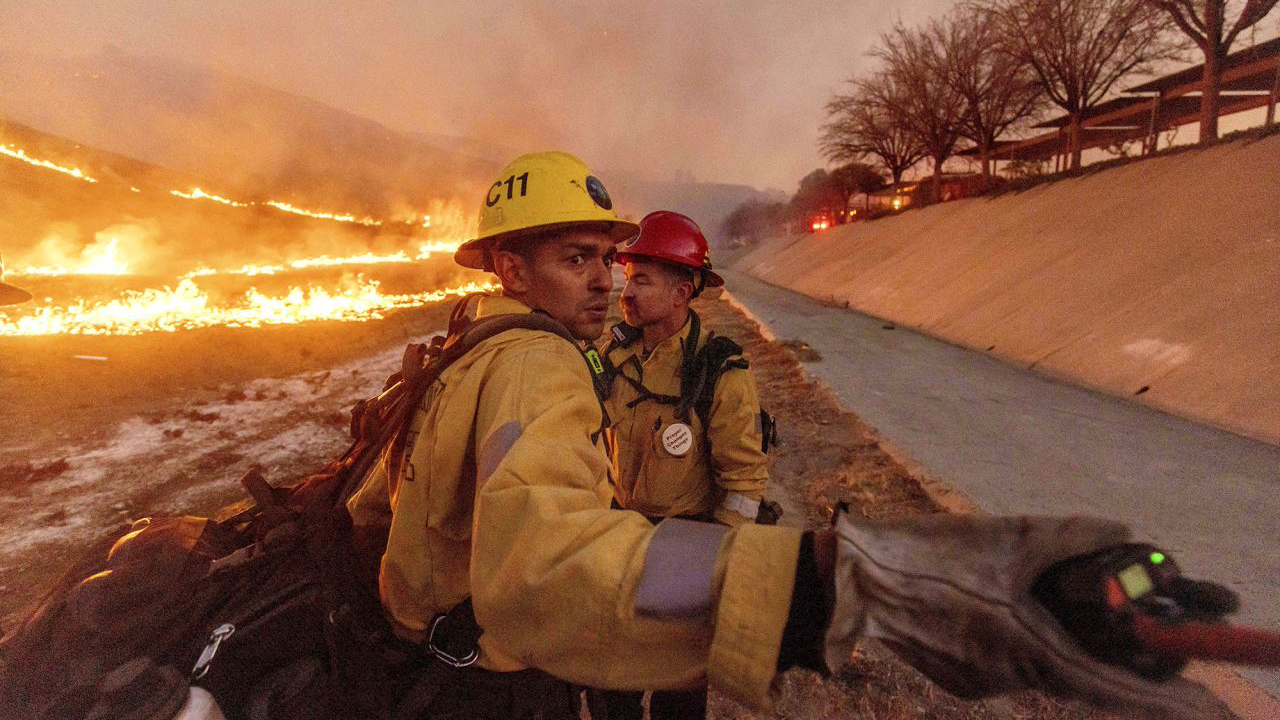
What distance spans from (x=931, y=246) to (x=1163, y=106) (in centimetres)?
1490

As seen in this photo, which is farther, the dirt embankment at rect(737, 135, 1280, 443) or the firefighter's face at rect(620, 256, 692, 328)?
the dirt embankment at rect(737, 135, 1280, 443)

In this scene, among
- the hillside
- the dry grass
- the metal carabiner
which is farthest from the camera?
the hillside

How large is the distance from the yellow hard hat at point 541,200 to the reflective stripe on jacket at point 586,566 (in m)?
0.66

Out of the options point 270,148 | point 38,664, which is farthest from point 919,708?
point 270,148

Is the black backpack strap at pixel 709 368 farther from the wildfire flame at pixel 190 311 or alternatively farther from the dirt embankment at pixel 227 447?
the wildfire flame at pixel 190 311

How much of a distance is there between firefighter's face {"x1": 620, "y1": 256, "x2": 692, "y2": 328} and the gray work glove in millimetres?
2043

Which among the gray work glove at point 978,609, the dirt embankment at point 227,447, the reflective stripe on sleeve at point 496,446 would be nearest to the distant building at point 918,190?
the dirt embankment at point 227,447

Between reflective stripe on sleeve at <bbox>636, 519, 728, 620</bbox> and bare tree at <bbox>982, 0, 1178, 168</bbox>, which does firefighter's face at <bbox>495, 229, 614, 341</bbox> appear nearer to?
reflective stripe on sleeve at <bbox>636, 519, 728, 620</bbox>

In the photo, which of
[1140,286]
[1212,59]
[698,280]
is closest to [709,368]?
[698,280]

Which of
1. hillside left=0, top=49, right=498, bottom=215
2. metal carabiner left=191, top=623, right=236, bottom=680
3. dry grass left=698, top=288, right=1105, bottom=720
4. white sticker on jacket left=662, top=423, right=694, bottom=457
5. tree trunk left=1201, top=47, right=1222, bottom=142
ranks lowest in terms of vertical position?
dry grass left=698, top=288, right=1105, bottom=720

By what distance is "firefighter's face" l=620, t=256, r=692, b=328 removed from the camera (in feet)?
9.28

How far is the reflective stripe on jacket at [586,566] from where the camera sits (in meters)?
0.82

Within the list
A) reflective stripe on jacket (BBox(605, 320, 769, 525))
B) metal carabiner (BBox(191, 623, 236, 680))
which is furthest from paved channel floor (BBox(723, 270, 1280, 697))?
metal carabiner (BBox(191, 623, 236, 680))

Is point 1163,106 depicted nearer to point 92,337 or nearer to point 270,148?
point 92,337
